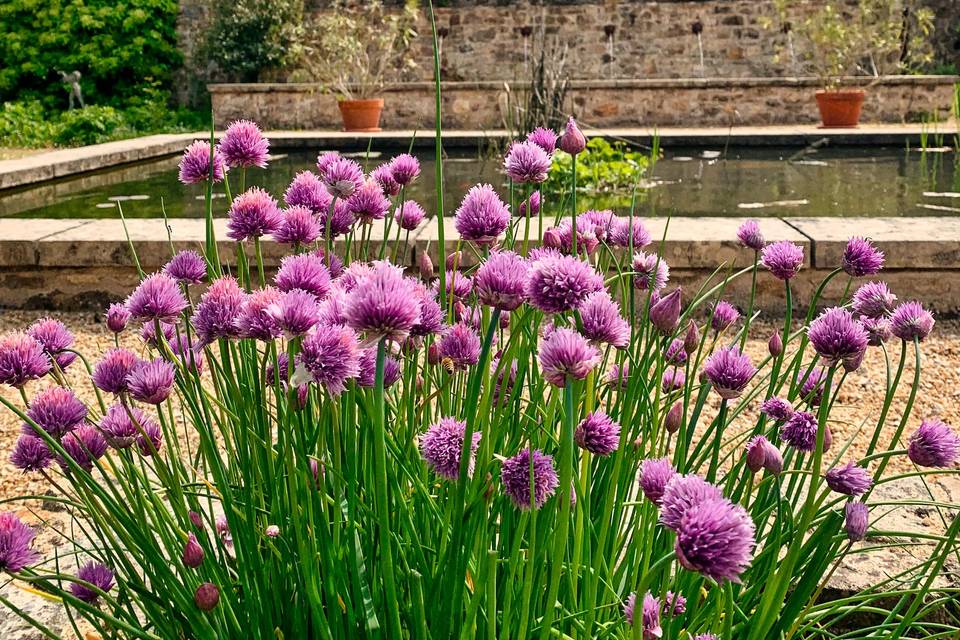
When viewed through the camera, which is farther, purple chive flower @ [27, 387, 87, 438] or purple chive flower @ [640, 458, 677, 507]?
purple chive flower @ [27, 387, 87, 438]

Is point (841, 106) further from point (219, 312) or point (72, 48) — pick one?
point (72, 48)

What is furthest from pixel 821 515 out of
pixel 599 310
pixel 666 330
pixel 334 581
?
pixel 334 581

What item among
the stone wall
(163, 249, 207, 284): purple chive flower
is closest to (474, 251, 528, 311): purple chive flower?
(163, 249, 207, 284): purple chive flower

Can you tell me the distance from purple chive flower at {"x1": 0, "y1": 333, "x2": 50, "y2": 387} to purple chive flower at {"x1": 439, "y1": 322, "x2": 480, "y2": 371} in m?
0.43

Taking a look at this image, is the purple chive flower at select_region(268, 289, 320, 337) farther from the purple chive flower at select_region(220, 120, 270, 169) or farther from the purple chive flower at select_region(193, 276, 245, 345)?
the purple chive flower at select_region(220, 120, 270, 169)

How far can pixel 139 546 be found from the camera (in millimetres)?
976

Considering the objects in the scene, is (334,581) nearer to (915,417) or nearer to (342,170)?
(342,170)

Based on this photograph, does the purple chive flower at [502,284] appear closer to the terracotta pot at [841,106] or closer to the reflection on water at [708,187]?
the reflection on water at [708,187]

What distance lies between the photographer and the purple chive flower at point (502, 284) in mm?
781

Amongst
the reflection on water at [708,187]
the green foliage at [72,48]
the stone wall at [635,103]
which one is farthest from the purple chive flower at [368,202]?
the green foliage at [72,48]

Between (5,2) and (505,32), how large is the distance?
719cm

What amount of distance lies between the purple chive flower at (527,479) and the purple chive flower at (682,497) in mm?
155

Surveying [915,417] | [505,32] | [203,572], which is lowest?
[915,417]

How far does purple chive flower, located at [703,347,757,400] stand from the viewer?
3.21ft
